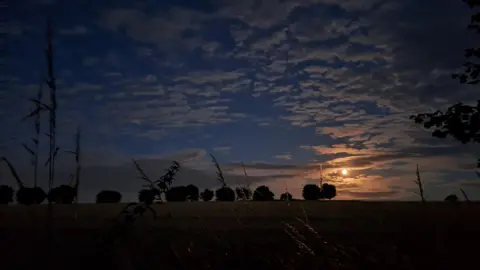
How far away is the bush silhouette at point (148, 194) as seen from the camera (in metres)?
4.82

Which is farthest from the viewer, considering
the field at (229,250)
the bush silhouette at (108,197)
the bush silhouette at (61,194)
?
the bush silhouette at (108,197)

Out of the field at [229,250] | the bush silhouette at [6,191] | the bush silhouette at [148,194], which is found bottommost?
the field at [229,250]

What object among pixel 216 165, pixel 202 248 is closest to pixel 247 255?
pixel 202 248

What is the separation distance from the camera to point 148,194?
4.88 m

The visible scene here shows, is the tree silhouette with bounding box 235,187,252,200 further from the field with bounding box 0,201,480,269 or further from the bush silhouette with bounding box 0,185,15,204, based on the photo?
the bush silhouette with bounding box 0,185,15,204

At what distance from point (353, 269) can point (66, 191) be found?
2866 millimetres

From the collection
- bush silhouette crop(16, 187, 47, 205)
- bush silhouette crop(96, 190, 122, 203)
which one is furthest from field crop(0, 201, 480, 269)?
bush silhouette crop(96, 190, 122, 203)

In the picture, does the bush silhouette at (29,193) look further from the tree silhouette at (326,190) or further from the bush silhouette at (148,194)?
the tree silhouette at (326,190)

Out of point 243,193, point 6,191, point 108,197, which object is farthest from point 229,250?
point 108,197

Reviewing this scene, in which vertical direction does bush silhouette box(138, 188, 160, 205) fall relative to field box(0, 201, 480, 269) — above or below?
above

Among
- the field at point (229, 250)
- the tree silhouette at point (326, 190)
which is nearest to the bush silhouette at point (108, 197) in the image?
the tree silhouette at point (326, 190)

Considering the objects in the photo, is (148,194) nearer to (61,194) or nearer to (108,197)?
(61,194)

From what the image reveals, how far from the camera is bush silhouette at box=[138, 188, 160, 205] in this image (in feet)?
15.8

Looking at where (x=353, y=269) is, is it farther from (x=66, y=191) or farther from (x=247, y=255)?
(x=66, y=191)
